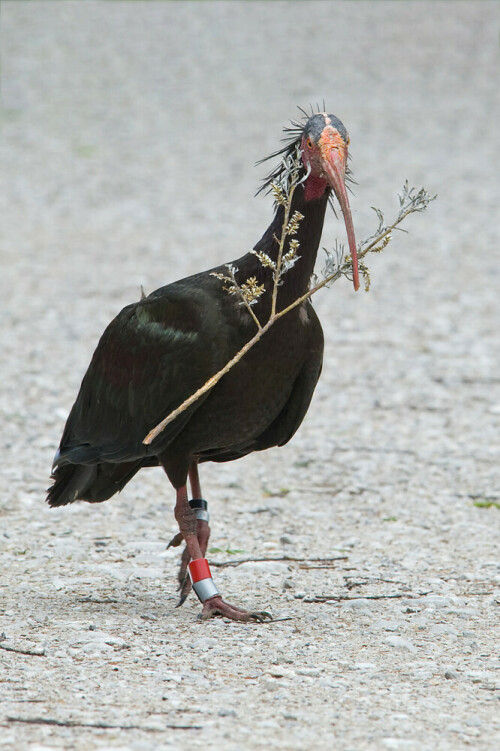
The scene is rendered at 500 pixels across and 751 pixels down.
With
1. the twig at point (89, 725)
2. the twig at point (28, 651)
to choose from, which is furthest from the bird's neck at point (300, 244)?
the twig at point (89, 725)

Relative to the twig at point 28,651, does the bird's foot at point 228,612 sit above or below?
below

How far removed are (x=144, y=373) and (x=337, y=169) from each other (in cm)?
137

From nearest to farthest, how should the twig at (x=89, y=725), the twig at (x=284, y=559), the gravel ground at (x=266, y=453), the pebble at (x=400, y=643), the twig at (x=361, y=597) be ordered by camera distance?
the twig at (x=89, y=725) < the gravel ground at (x=266, y=453) < the pebble at (x=400, y=643) < the twig at (x=361, y=597) < the twig at (x=284, y=559)

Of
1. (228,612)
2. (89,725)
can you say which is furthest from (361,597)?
(89,725)

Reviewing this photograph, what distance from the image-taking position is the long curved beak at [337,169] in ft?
16.9

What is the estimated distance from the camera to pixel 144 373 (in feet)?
18.7

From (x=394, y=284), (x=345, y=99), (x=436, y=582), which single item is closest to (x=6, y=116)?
(x=345, y=99)

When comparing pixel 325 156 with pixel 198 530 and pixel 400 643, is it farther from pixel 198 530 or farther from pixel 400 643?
pixel 400 643

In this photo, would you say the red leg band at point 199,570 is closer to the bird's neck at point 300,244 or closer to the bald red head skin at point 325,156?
the bird's neck at point 300,244

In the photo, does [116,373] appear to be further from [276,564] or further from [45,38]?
[45,38]

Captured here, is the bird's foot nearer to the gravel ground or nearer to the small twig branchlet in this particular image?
the gravel ground

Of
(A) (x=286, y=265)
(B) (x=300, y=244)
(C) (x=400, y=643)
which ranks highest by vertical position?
(B) (x=300, y=244)

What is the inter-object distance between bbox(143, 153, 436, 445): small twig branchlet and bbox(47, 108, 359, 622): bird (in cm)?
4

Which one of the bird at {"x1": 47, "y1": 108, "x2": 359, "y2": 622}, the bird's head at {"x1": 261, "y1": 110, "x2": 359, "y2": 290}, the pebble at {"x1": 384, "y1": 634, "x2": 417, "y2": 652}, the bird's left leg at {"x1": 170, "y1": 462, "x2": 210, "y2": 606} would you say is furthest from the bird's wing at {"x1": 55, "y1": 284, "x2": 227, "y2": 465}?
the pebble at {"x1": 384, "y1": 634, "x2": 417, "y2": 652}
